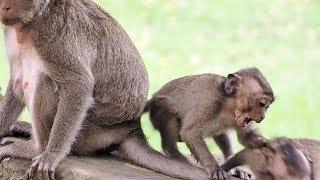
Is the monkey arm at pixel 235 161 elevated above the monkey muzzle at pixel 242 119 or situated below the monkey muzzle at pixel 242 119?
below

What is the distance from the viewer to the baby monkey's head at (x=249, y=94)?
237 inches

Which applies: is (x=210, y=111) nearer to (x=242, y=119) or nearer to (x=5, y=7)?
(x=242, y=119)

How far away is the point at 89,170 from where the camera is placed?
19.2 feet

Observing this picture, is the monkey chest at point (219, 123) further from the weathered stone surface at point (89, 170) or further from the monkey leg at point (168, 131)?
the weathered stone surface at point (89, 170)

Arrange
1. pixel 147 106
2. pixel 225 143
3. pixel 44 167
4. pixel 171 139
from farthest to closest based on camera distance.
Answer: pixel 147 106 → pixel 225 143 → pixel 171 139 → pixel 44 167

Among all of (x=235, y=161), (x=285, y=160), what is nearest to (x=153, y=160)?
(x=235, y=161)

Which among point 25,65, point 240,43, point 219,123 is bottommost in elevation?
point 240,43

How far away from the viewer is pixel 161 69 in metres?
12.6

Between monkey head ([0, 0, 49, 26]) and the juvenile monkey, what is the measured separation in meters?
1.22

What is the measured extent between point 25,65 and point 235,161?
1605 mm

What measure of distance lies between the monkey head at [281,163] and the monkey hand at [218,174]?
8.0 inches

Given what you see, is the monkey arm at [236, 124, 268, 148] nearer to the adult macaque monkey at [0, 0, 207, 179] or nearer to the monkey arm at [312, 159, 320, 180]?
the adult macaque monkey at [0, 0, 207, 179]

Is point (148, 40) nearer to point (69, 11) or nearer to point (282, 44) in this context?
point (282, 44)

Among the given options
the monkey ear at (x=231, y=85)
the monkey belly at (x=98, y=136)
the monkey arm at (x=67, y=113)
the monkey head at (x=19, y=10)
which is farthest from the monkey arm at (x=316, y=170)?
the monkey head at (x=19, y=10)
